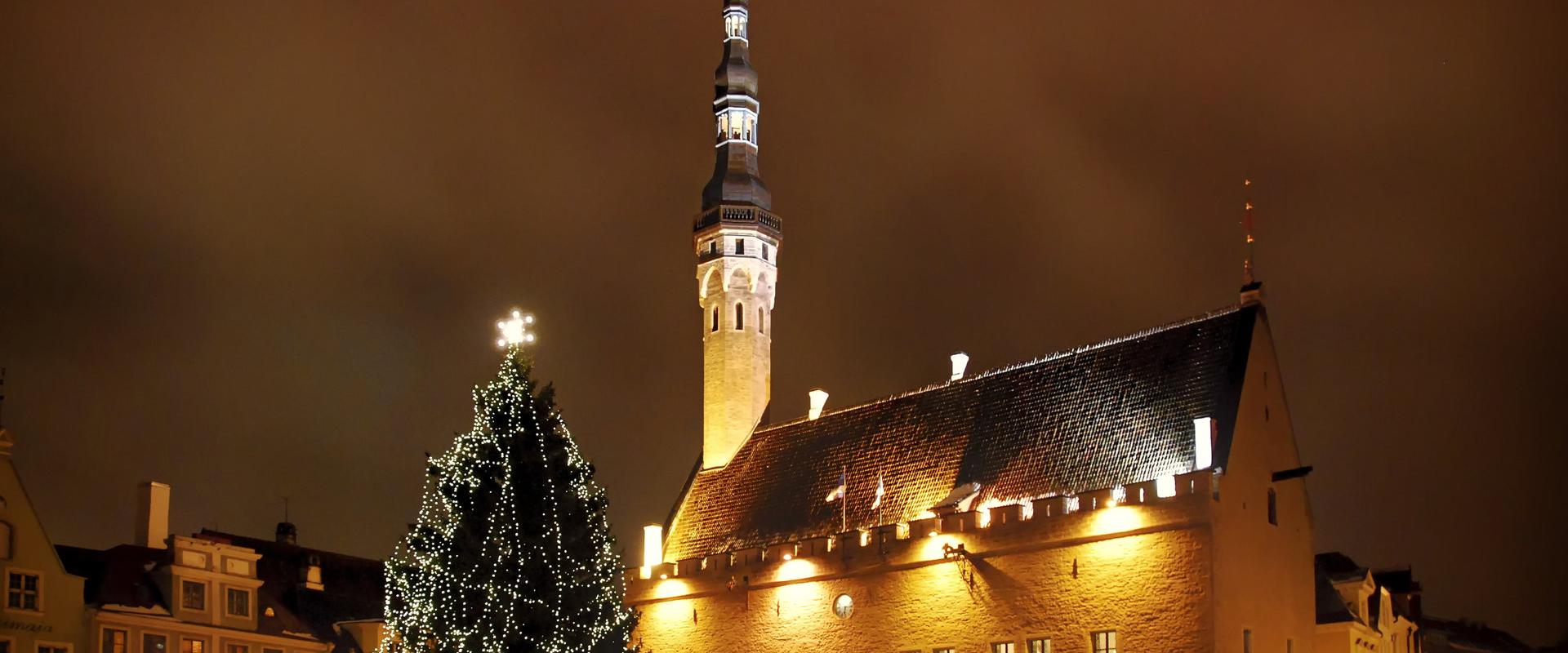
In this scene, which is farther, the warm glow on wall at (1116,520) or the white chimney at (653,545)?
the white chimney at (653,545)

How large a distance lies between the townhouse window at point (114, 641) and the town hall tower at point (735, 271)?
16.8m

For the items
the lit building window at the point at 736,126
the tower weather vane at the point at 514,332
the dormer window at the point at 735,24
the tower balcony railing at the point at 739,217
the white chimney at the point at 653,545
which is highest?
the dormer window at the point at 735,24

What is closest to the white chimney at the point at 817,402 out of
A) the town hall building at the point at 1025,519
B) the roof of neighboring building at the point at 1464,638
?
the town hall building at the point at 1025,519

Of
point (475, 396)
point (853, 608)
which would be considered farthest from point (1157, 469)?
point (475, 396)

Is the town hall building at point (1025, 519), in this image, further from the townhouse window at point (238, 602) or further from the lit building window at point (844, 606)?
the townhouse window at point (238, 602)

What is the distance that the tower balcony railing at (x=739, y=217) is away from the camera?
50.4 m

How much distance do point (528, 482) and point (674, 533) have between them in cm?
1445

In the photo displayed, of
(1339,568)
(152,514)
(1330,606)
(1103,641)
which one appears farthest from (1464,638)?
Result: (152,514)

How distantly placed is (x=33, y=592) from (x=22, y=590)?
9.7 inches

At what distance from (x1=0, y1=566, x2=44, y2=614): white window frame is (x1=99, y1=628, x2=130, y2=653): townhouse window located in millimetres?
1572

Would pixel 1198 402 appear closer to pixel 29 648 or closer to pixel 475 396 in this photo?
pixel 475 396

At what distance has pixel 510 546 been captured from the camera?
3253 centimetres

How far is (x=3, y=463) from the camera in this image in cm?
3575

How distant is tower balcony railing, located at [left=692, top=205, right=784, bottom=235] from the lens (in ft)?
165
